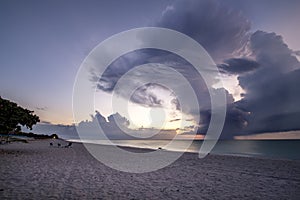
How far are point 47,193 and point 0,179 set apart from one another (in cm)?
359

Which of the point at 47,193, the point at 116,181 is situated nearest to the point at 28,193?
the point at 47,193

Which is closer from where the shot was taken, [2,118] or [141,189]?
[141,189]

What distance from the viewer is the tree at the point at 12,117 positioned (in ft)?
66.5

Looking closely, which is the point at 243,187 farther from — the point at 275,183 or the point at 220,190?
the point at 275,183

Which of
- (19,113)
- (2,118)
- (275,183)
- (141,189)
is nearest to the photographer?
(141,189)

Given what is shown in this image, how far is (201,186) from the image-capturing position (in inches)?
416

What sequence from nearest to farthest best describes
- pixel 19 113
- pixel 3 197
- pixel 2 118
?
pixel 3 197 < pixel 2 118 < pixel 19 113

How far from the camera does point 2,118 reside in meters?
20.0

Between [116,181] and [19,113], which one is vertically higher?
[19,113]

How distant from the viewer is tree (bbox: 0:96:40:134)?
20.3 metres

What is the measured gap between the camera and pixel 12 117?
2088 centimetres

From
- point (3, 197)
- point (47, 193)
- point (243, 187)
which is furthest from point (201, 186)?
point (3, 197)

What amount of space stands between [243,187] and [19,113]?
21.7 m

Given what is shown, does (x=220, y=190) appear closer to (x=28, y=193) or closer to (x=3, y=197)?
(x=28, y=193)
